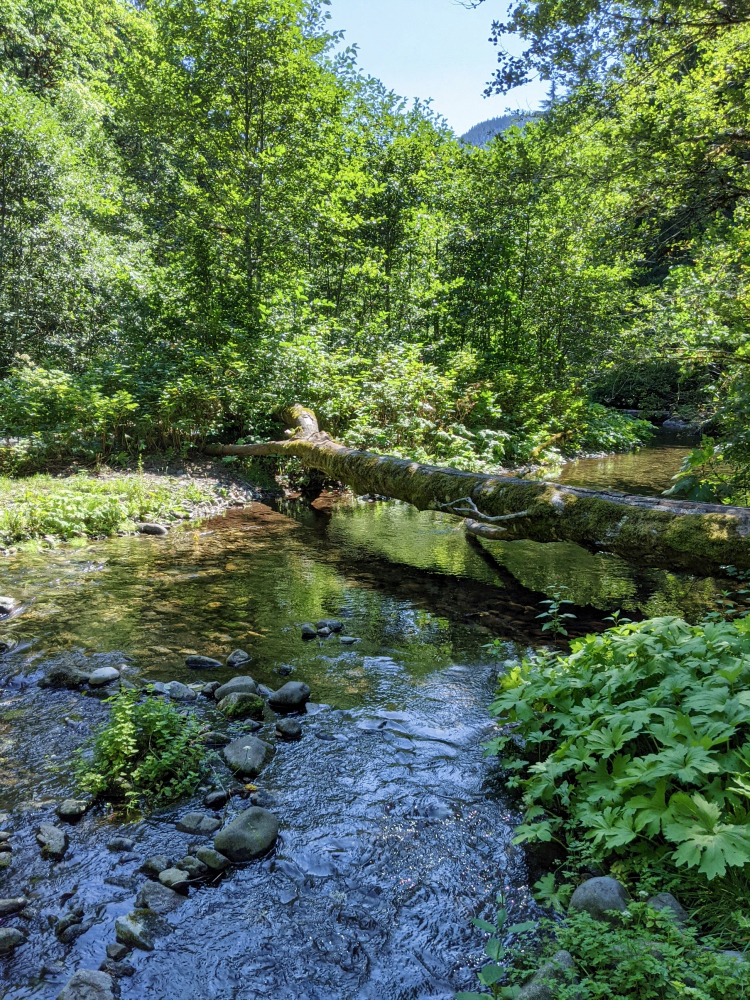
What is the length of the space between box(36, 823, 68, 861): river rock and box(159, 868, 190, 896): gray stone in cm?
60

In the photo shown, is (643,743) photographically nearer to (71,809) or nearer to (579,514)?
(71,809)

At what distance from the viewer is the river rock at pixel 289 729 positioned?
Result: 4.13 m

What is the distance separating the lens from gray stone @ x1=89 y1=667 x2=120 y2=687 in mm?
4762

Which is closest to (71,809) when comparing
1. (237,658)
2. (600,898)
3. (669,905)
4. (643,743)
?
(237,658)

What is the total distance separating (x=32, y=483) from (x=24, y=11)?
2673cm

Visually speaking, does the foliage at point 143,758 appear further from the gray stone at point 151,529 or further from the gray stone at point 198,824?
the gray stone at point 151,529

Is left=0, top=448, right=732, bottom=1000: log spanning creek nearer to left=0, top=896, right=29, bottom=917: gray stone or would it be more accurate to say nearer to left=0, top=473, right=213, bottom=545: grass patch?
left=0, top=896, right=29, bottom=917: gray stone

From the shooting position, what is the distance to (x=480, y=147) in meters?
22.3

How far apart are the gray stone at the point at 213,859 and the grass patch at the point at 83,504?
Result: 7.61m

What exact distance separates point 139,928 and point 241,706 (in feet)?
6.13

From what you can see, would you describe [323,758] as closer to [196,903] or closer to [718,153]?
[196,903]

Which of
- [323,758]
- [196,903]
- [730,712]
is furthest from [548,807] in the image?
[196,903]

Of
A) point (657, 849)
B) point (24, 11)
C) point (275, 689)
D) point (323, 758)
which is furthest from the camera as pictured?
point (24, 11)

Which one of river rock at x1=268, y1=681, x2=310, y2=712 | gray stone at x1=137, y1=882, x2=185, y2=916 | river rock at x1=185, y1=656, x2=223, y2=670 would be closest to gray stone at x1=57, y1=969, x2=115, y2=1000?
gray stone at x1=137, y1=882, x2=185, y2=916
